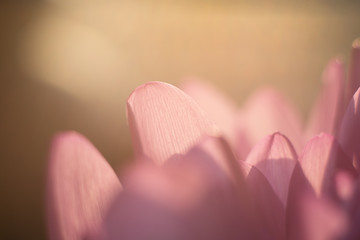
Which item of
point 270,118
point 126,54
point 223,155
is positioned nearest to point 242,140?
point 270,118

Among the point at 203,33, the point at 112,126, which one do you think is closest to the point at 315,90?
the point at 203,33

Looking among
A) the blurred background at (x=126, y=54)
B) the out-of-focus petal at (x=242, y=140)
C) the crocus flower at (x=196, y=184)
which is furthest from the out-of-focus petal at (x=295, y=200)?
the blurred background at (x=126, y=54)

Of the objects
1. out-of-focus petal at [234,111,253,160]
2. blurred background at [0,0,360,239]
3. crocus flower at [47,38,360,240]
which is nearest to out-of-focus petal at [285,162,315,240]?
crocus flower at [47,38,360,240]

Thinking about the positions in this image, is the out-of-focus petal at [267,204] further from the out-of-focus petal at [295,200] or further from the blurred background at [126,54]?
the blurred background at [126,54]

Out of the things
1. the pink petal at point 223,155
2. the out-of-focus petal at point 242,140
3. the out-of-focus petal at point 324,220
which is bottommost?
the out-of-focus petal at point 242,140

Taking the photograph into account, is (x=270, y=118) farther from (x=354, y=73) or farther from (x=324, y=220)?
(x=324, y=220)

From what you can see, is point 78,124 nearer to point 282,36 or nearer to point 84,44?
point 84,44
